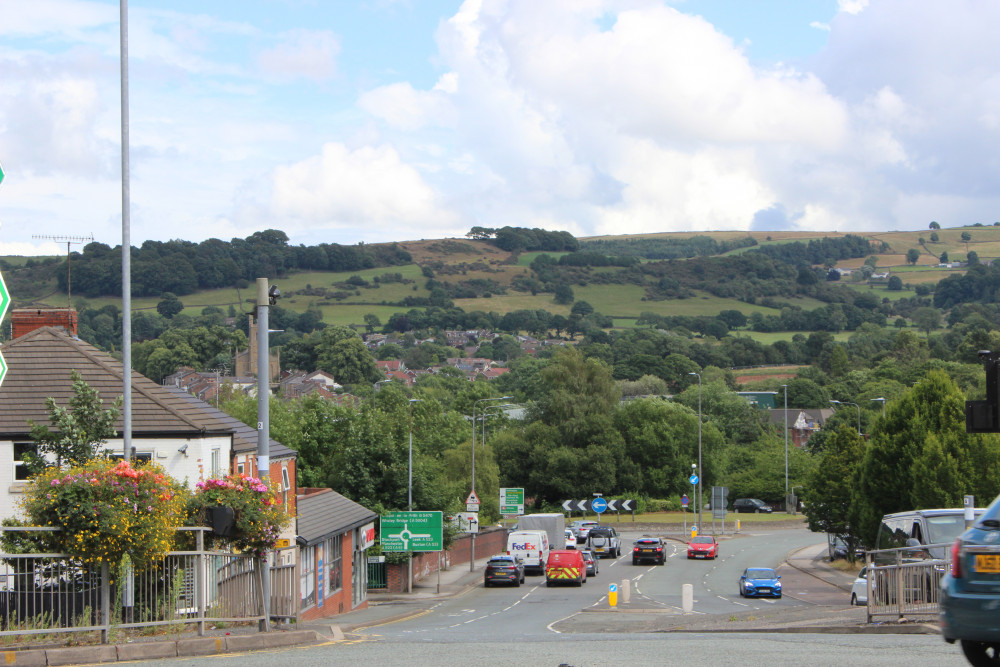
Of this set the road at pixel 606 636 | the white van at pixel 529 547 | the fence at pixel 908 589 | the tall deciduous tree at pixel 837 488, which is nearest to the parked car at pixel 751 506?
the road at pixel 606 636

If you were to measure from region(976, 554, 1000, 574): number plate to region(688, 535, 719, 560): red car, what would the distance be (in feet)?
173

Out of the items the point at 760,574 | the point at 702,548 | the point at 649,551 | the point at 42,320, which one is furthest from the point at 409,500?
the point at 702,548

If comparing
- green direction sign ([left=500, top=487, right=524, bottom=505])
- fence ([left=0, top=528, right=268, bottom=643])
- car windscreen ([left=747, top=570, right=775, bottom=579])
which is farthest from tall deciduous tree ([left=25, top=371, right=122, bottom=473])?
green direction sign ([left=500, top=487, right=524, bottom=505])

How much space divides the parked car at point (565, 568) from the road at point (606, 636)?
18.5 inches

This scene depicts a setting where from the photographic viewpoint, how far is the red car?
58.4 m

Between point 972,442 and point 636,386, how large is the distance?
345 ft

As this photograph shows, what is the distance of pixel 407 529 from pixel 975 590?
35.2 metres

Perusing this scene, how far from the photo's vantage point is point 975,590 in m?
7.26

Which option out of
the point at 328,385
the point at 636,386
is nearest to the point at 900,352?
the point at 636,386

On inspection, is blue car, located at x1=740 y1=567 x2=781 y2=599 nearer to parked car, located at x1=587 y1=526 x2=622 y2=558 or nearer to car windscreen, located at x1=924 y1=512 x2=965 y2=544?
car windscreen, located at x1=924 y1=512 x2=965 y2=544

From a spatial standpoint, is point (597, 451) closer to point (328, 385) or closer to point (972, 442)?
point (972, 442)

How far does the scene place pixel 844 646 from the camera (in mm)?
15172

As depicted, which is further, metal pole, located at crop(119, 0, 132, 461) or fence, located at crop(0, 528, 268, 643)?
metal pole, located at crop(119, 0, 132, 461)

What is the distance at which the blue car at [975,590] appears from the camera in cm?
715
